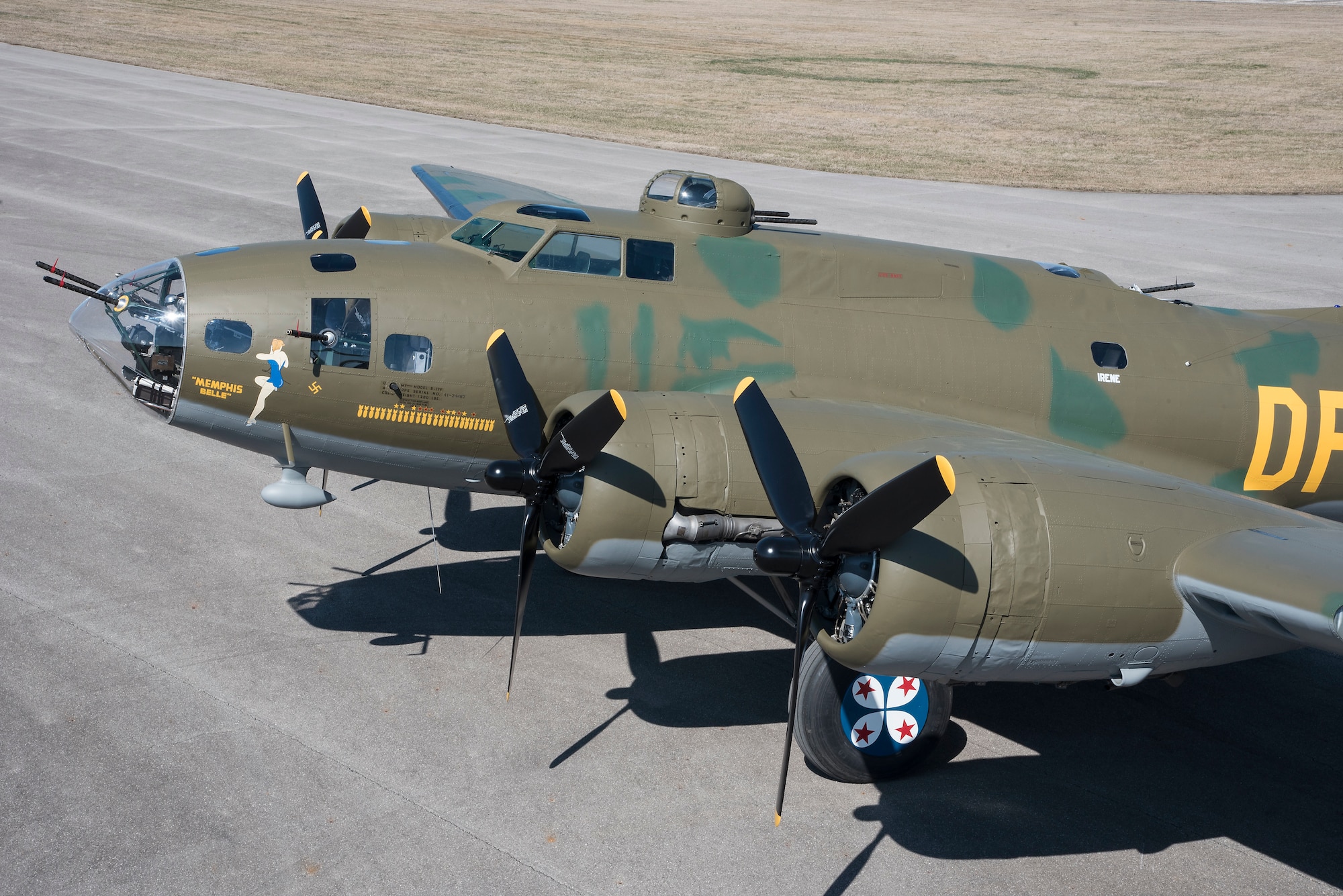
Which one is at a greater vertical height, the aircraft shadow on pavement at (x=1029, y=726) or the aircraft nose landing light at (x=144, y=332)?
the aircraft nose landing light at (x=144, y=332)

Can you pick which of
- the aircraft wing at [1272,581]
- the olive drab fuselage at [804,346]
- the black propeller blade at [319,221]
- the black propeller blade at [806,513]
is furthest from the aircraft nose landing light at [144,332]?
the aircraft wing at [1272,581]

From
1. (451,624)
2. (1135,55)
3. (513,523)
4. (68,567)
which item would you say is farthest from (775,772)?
(1135,55)

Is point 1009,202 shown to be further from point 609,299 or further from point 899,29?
point 899,29

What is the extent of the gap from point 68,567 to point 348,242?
5.31 metres

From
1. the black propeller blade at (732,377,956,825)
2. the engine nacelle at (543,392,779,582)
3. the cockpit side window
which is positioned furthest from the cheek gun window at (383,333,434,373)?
the black propeller blade at (732,377,956,825)

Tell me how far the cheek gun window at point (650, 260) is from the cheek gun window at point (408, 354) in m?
2.58

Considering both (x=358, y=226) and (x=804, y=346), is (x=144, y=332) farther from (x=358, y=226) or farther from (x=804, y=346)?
(x=804, y=346)

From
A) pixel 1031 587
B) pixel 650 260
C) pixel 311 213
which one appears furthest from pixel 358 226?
pixel 1031 587

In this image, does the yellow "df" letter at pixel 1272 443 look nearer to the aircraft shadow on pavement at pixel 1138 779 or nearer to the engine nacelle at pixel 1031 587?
the aircraft shadow on pavement at pixel 1138 779

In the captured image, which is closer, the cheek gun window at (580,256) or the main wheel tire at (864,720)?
the main wheel tire at (864,720)

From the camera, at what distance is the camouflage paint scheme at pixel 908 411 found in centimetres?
904

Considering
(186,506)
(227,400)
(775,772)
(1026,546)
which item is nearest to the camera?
(1026,546)

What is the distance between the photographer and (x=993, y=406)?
13.4m

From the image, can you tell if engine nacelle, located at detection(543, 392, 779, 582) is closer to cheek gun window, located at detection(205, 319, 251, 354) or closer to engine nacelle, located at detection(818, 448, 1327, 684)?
engine nacelle, located at detection(818, 448, 1327, 684)
